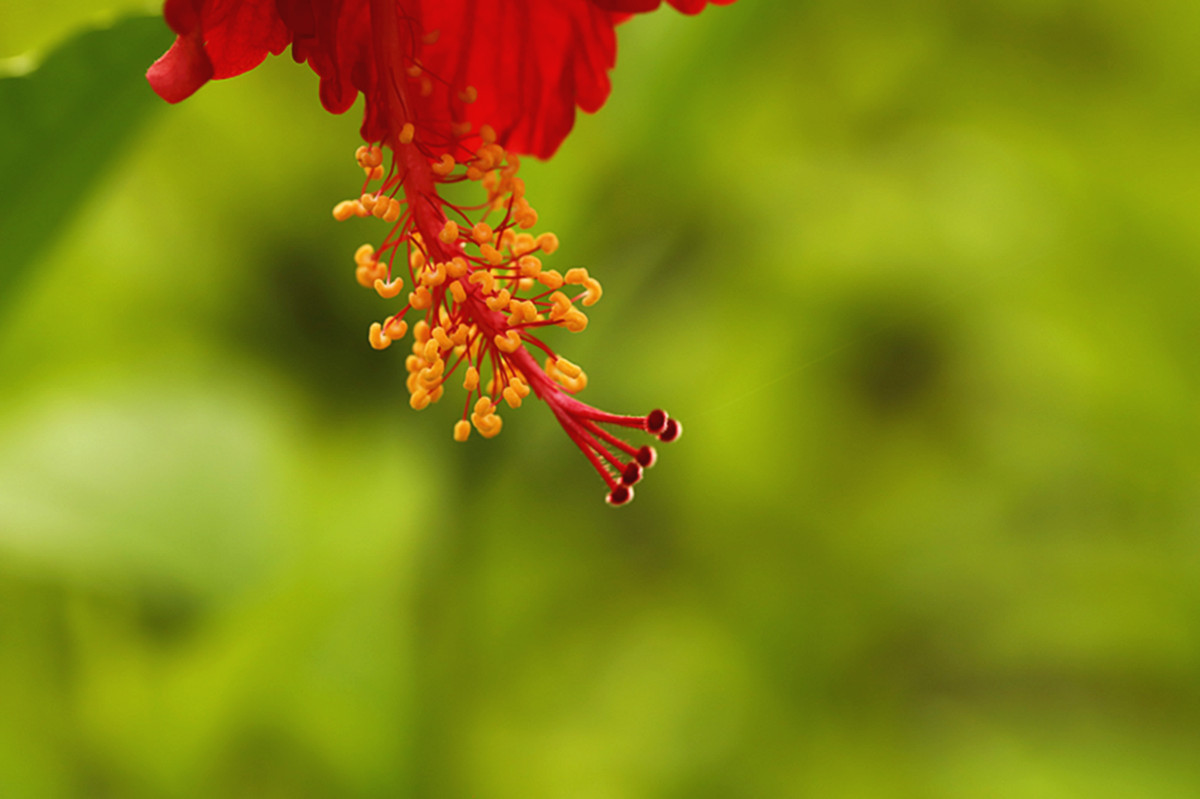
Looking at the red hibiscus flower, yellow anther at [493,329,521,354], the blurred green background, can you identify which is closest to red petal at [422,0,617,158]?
the red hibiscus flower

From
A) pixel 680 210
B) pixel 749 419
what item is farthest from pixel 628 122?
pixel 749 419

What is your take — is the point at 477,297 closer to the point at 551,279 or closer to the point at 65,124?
the point at 551,279

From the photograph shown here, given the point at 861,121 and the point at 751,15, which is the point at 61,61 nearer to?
the point at 751,15

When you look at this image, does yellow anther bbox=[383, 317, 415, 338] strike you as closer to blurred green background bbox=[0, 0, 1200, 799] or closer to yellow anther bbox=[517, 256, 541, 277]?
yellow anther bbox=[517, 256, 541, 277]

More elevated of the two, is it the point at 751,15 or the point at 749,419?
the point at 751,15

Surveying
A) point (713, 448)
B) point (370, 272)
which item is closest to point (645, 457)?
point (370, 272)

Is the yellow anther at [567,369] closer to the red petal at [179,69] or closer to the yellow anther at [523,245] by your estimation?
the yellow anther at [523,245]

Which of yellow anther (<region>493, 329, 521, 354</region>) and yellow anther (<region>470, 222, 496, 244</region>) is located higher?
yellow anther (<region>470, 222, 496, 244</region>)
